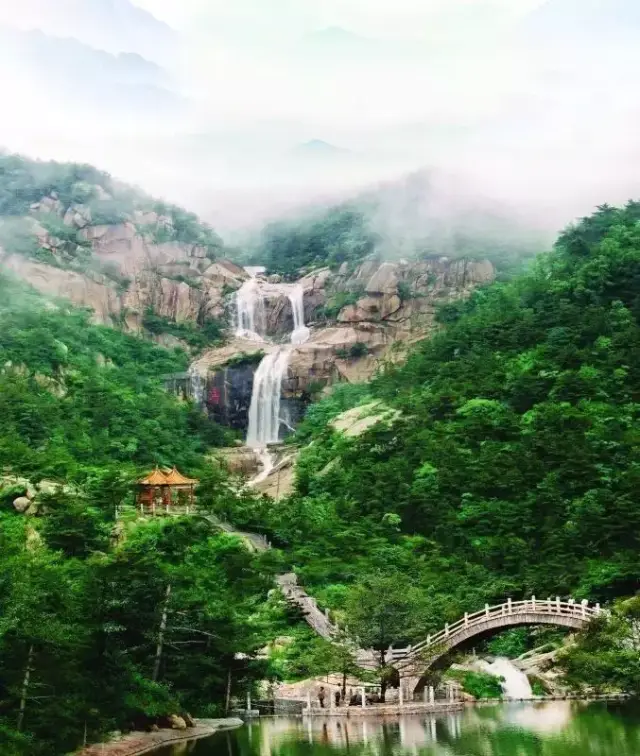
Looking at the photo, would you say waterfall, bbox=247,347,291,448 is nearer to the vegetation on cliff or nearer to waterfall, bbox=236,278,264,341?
waterfall, bbox=236,278,264,341

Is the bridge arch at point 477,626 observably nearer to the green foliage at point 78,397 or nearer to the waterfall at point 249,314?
the green foliage at point 78,397

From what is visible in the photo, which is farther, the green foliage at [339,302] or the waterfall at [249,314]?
the waterfall at [249,314]

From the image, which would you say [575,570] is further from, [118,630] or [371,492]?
[118,630]

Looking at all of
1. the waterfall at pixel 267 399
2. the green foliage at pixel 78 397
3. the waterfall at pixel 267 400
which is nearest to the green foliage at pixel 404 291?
the waterfall at pixel 267 399

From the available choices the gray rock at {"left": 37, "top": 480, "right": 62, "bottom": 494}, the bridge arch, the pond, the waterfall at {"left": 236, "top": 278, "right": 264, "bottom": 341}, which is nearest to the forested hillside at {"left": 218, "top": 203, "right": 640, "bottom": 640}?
the bridge arch

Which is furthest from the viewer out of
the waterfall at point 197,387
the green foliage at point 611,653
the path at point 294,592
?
the waterfall at point 197,387
